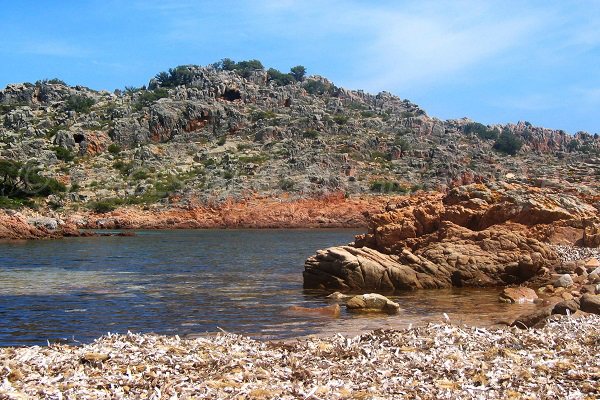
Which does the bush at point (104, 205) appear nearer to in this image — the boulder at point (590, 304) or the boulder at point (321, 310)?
the boulder at point (321, 310)

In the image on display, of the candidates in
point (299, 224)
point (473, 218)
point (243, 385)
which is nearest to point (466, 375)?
point (243, 385)

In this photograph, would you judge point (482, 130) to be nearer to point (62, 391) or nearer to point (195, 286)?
point (195, 286)

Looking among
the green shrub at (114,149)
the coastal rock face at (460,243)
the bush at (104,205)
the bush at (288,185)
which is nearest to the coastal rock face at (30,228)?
the bush at (104,205)

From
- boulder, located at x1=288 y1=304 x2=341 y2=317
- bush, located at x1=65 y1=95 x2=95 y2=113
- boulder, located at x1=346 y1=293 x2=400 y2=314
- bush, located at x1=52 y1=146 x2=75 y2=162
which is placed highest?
bush, located at x1=65 y1=95 x2=95 y2=113

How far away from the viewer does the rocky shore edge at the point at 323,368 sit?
766 centimetres

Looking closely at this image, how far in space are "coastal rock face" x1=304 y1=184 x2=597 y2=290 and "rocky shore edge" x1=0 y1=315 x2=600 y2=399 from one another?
10729 millimetres

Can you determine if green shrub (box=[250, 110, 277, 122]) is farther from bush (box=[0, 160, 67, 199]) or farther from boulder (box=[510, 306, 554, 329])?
boulder (box=[510, 306, 554, 329])

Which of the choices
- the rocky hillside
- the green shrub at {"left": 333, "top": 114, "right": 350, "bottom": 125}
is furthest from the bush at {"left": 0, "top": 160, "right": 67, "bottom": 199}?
the green shrub at {"left": 333, "top": 114, "right": 350, "bottom": 125}

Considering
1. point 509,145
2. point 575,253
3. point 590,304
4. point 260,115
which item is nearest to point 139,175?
point 260,115

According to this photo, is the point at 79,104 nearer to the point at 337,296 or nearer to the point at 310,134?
the point at 310,134

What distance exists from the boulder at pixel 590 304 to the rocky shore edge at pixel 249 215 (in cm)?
5576

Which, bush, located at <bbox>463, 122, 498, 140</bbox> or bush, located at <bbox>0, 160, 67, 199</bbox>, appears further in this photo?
bush, located at <bbox>463, 122, 498, 140</bbox>

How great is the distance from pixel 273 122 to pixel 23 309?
81.3 meters

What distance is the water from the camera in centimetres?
1503
